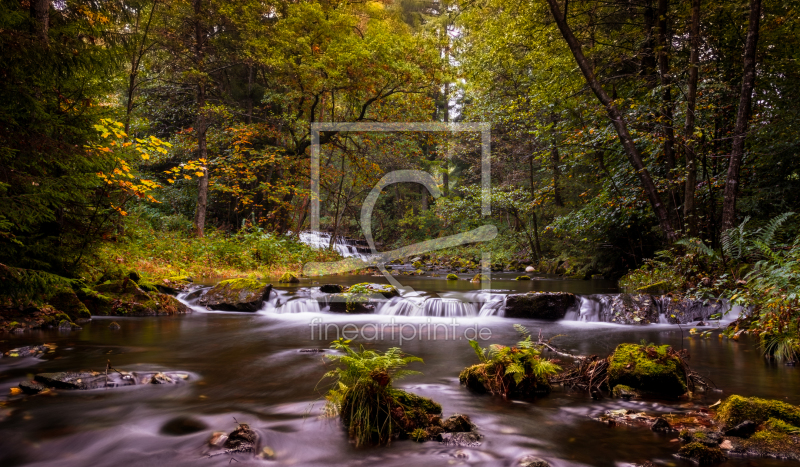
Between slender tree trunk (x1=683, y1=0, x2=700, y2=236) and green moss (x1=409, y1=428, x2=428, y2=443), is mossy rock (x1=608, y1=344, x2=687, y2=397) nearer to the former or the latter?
green moss (x1=409, y1=428, x2=428, y2=443)

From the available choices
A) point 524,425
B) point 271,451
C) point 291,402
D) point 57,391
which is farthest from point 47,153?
point 524,425

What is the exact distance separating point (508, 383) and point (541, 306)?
5.93 metres

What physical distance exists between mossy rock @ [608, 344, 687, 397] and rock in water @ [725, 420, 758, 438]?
103cm

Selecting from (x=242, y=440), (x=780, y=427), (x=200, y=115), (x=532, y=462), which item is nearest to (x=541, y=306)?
(x=780, y=427)

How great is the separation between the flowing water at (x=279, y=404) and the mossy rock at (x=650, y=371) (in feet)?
0.81

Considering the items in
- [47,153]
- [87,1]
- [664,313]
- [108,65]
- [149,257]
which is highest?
[87,1]

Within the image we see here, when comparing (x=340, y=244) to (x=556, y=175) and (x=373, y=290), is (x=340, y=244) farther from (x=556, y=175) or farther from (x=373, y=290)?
(x=373, y=290)

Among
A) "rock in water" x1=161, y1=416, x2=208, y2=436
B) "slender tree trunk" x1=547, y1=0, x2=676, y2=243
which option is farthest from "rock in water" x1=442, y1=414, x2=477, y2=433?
"slender tree trunk" x1=547, y1=0, x2=676, y2=243

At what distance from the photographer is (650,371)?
424 centimetres

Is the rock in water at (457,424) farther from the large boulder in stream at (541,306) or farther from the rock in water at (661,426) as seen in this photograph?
the large boulder in stream at (541,306)

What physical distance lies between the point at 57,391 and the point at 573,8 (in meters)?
14.4

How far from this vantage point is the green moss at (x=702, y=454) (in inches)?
114

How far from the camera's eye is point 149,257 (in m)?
13.7

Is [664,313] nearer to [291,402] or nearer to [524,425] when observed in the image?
[524,425]
